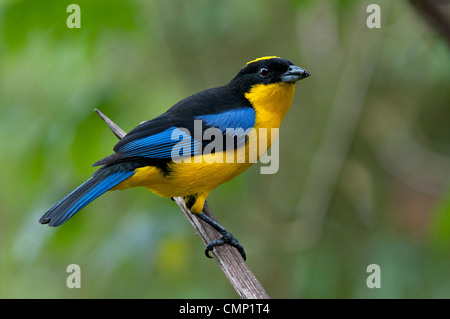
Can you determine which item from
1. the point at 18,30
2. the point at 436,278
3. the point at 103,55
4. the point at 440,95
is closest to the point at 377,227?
the point at 436,278

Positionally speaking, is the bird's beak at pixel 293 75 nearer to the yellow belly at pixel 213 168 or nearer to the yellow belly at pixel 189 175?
the yellow belly at pixel 213 168

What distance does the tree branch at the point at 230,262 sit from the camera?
9.98 ft

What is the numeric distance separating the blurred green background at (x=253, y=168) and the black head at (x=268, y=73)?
389mm

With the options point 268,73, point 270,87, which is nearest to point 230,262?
point 270,87

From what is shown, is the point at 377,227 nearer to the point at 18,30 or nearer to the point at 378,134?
the point at 378,134

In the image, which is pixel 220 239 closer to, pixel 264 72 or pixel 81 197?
pixel 81 197

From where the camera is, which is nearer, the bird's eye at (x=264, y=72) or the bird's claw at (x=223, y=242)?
the bird's claw at (x=223, y=242)

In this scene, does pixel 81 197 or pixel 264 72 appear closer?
pixel 81 197

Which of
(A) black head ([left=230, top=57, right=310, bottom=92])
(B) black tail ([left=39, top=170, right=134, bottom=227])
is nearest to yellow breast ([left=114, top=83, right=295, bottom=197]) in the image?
(B) black tail ([left=39, top=170, right=134, bottom=227])

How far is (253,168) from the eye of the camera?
16.8 feet

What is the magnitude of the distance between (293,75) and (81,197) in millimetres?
1695

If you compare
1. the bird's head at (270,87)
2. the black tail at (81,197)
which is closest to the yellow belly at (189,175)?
the black tail at (81,197)

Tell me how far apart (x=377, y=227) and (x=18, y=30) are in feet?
10.6

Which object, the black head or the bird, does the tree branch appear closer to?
the bird
